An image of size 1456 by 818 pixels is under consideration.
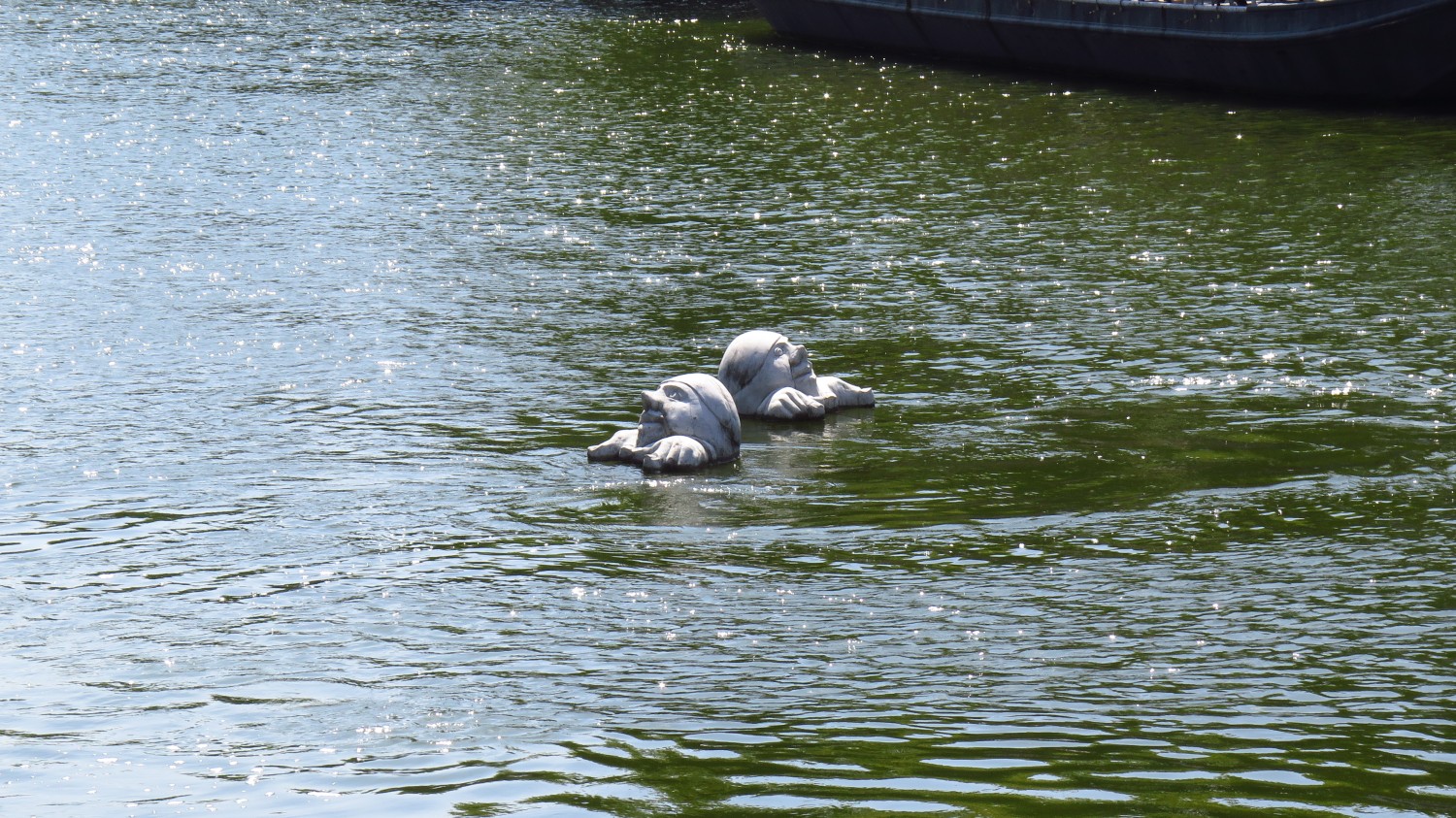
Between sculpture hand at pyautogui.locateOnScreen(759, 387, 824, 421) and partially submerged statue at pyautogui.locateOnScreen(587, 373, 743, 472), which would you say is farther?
sculpture hand at pyautogui.locateOnScreen(759, 387, 824, 421)

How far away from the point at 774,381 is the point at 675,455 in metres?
2.41

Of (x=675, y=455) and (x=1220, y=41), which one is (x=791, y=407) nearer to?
(x=675, y=455)

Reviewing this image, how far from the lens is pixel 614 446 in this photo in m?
18.1

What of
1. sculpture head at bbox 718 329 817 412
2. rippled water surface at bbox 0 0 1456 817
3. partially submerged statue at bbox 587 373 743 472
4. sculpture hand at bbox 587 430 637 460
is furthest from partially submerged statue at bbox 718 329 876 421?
sculpture hand at bbox 587 430 637 460

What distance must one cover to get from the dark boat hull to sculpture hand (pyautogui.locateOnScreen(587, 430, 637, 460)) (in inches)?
1215

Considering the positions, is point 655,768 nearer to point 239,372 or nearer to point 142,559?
point 142,559

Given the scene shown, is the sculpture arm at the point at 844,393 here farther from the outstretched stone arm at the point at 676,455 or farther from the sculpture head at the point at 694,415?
the outstretched stone arm at the point at 676,455

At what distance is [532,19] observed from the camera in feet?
221

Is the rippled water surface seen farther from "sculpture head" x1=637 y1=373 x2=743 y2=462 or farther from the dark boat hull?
the dark boat hull

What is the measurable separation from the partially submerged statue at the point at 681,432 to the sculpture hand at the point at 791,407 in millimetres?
1245

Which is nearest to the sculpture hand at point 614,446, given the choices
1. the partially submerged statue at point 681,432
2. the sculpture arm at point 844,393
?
the partially submerged statue at point 681,432

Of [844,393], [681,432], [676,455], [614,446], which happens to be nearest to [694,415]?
[681,432]

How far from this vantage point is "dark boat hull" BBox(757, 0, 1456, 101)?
42844 millimetres

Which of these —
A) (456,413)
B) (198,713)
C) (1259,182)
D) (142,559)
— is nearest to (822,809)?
(198,713)
